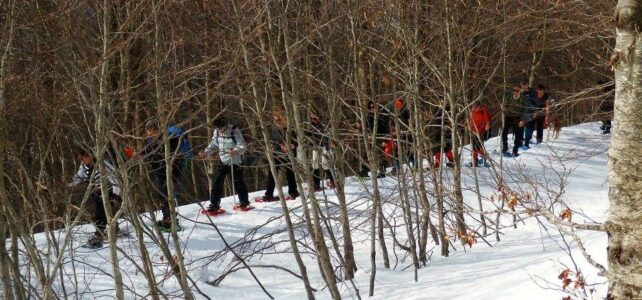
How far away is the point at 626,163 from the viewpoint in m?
2.88

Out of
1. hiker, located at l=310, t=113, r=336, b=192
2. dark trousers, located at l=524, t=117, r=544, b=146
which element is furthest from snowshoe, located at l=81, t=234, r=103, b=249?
dark trousers, located at l=524, t=117, r=544, b=146

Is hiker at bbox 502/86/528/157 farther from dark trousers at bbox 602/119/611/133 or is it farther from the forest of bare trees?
the forest of bare trees

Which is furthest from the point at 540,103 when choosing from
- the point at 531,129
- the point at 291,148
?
the point at 291,148

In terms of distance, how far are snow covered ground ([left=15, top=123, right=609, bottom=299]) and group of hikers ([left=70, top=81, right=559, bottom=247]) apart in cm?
41

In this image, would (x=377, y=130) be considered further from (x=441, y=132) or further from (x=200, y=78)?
(x=200, y=78)

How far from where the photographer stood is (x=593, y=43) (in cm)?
1614

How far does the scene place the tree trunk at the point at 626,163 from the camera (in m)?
2.83

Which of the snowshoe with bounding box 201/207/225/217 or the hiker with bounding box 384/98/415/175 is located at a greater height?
the hiker with bounding box 384/98/415/175

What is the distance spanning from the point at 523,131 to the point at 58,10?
11.6m

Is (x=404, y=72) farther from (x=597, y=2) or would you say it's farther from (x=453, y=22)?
(x=597, y=2)

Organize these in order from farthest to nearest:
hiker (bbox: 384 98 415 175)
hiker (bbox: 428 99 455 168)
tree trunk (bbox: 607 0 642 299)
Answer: hiker (bbox: 428 99 455 168)
hiker (bbox: 384 98 415 175)
tree trunk (bbox: 607 0 642 299)

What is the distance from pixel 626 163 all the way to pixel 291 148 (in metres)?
4.33

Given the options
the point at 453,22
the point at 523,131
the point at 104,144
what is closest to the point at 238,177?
the point at 453,22

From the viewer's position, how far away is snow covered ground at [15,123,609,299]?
600 cm
